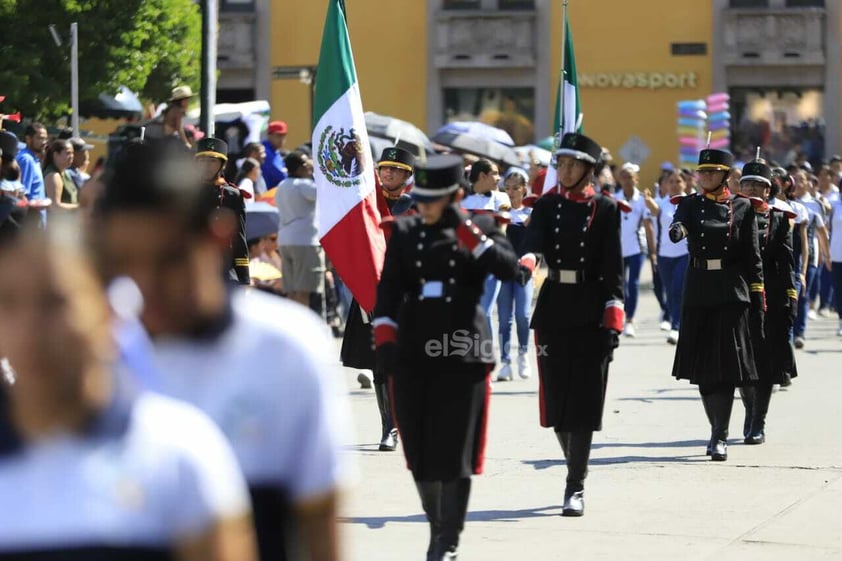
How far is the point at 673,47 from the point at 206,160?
28.7 metres

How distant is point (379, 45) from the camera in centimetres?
4012

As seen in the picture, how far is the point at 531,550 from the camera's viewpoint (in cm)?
765

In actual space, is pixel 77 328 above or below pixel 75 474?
above

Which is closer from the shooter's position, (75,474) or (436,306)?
(75,474)

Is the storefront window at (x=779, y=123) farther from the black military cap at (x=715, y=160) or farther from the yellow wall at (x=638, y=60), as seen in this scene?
the black military cap at (x=715, y=160)

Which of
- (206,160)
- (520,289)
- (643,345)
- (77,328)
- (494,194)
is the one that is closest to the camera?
(77,328)

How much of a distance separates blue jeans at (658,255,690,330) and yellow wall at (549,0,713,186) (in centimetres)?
2078

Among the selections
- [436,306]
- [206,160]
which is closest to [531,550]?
[436,306]

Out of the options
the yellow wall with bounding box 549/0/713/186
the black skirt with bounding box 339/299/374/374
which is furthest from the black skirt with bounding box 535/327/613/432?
the yellow wall with bounding box 549/0/713/186

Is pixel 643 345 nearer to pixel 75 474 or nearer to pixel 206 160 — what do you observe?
pixel 206 160

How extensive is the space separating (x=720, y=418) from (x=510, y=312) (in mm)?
4532

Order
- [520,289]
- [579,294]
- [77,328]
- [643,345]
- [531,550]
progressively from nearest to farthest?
[77,328] → [531,550] → [579,294] → [520,289] → [643,345]

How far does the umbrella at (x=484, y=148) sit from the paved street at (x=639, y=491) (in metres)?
13.8

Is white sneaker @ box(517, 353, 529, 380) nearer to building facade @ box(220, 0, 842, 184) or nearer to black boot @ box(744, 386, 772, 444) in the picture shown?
black boot @ box(744, 386, 772, 444)
